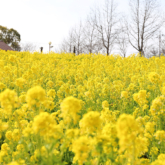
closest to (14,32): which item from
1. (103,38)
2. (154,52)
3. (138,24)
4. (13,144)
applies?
(103,38)

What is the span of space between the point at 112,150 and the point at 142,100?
1.61m

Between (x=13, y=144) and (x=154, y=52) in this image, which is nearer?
(x=13, y=144)

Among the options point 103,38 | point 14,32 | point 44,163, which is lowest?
point 44,163

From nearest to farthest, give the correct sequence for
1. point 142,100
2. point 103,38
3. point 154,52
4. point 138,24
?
point 142,100
point 138,24
point 103,38
point 154,52

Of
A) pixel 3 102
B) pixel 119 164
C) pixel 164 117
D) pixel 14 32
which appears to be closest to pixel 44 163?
pixel 3 102

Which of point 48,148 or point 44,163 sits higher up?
point 48,148

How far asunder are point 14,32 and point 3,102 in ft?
194

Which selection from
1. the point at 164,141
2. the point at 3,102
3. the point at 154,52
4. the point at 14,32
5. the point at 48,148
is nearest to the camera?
the point at 48,148

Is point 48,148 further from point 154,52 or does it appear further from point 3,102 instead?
point 154,52

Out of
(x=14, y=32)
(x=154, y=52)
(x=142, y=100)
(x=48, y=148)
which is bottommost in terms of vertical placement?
(x=48, y=148)

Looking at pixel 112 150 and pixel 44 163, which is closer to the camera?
pixel 44 163

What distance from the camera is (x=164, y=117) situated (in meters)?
2.77

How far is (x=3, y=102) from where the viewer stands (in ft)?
4.57

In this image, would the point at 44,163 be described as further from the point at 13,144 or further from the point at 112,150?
the point at 13,144
